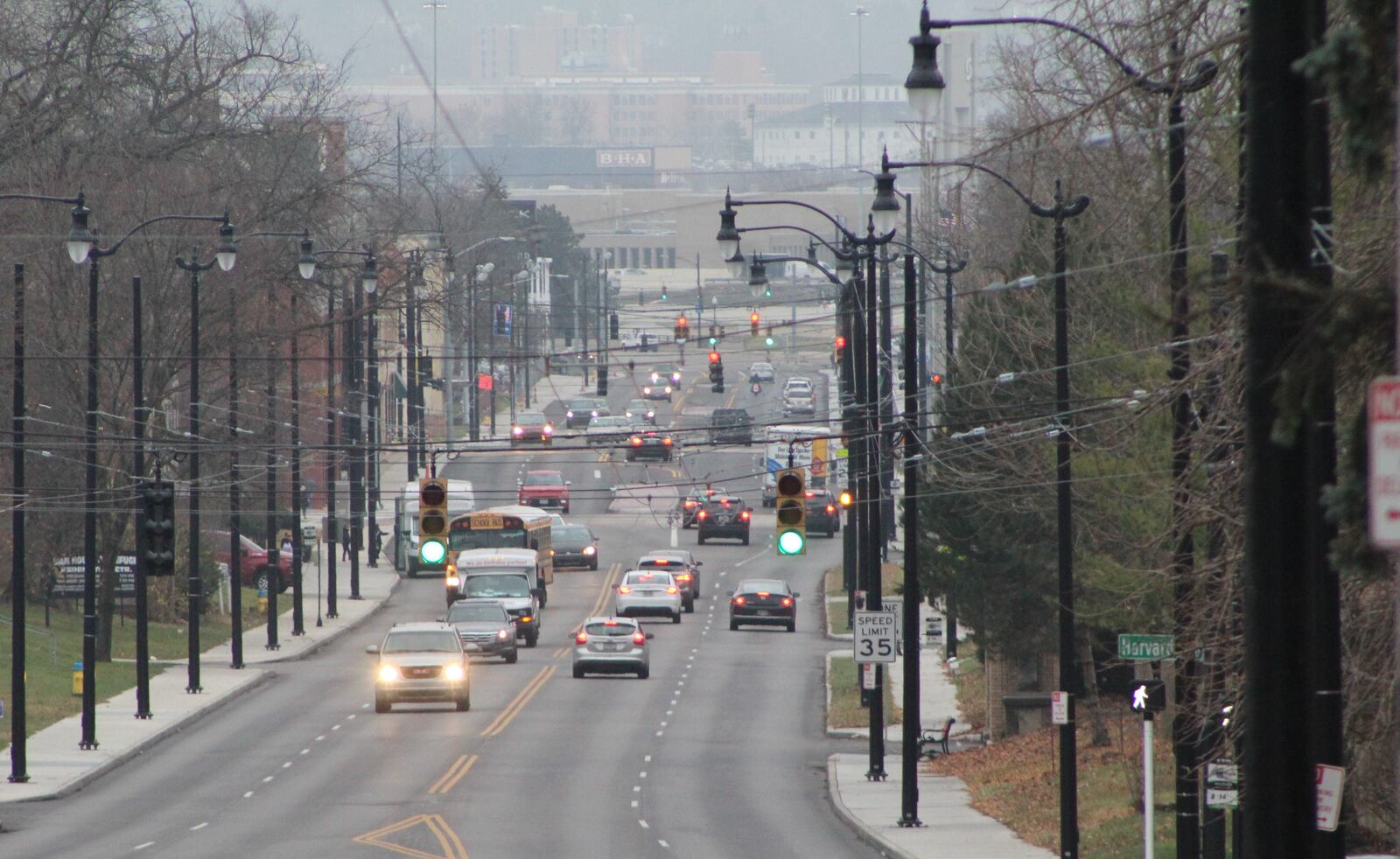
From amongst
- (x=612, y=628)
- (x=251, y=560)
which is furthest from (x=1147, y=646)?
(x=251, y=560)

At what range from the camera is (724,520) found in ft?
247

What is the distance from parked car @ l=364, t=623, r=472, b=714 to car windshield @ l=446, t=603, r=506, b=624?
7734 mm

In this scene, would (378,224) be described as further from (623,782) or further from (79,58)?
(623,782)

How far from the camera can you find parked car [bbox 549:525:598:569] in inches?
2736

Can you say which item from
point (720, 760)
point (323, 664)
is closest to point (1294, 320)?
point (720, 760)

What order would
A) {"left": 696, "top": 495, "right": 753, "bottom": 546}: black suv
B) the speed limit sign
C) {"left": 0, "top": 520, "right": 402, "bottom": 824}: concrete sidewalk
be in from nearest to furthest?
the speed limit sign → {"left": 0, "top": 520, "right": 402, "bottom": 824}: concrete sidewalk → {"left": 696, "top": 495, "right": 753, "bottom": 546}: black suv

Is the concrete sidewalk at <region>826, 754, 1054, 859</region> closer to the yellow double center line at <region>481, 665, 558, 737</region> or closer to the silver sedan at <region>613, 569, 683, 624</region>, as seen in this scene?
the yellow double center line at <region>481, 665, 558, 737</region>

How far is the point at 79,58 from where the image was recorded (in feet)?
178

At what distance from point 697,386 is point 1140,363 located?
10776cm

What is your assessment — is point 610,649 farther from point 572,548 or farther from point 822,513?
point 822,513

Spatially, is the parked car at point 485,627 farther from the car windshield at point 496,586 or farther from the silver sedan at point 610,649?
the car windshield at point 496,586

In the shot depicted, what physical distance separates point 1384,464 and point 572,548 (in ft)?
208

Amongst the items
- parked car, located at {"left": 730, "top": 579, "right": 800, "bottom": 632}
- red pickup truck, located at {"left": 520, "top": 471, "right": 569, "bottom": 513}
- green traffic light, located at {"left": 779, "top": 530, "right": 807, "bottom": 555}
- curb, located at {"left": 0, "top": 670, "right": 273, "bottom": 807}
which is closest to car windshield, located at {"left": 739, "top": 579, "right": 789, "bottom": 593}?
parked car, located at {"left": 730, "top": 579, "right": 800, "bottom": 632}

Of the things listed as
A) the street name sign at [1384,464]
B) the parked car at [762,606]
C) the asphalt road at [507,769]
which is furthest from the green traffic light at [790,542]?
the street name sign at [1384,464]
